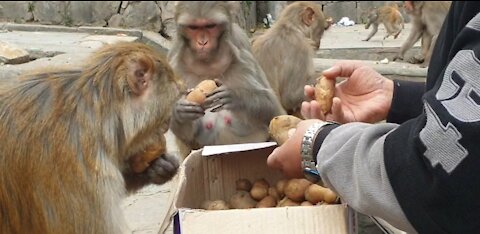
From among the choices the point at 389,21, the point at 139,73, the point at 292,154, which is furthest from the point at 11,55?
the point at 389,21

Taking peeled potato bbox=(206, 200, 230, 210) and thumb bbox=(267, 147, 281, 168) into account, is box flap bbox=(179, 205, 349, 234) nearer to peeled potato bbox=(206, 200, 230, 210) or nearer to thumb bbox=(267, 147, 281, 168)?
thumb bbox=(267, 147, 281, 168)

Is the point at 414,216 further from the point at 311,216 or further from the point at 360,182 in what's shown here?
the point at 311,216

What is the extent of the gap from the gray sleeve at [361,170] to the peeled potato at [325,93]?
650mm

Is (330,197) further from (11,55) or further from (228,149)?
(11,55)

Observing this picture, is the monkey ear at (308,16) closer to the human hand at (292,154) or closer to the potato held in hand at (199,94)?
the potato held in hand at (199,94)

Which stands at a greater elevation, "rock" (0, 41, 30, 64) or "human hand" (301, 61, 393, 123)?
"human hand" (301, 61, 393, 123)

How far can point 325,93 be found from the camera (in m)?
2.65

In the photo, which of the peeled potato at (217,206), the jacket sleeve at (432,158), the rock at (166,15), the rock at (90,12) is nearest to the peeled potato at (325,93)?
the peeled potato at (217,206)

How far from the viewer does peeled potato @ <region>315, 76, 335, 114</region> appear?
264 cm

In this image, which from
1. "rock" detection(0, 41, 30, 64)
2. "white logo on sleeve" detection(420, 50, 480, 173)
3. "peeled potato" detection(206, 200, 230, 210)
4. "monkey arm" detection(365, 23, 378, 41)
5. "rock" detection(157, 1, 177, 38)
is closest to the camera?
"white logo on sleeve" detection(420, 50, 480, 173)

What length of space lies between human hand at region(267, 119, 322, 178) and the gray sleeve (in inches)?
7.4

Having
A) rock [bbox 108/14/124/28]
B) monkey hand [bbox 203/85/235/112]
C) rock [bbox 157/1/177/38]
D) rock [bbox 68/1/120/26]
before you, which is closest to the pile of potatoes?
monkey hand [bbox 203/85/235/112]

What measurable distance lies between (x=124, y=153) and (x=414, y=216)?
1.12 metres

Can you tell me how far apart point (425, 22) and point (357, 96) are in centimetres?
650
